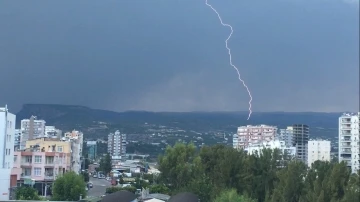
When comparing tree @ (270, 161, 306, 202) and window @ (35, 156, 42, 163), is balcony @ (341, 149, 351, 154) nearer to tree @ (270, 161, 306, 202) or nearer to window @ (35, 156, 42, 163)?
window @ (35, 156, 42, 163)

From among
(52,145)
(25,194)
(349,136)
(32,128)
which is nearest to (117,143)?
(32,128)

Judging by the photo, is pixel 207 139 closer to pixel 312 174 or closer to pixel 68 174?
pixel 68 174

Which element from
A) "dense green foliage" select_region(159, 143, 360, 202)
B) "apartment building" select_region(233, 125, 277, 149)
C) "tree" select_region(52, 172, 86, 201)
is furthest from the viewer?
"apartment building" select_region(233, 125, 277, 149)

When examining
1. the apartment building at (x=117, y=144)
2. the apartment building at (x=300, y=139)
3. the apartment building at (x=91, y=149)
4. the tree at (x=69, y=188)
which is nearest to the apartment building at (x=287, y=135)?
the apartment building at (x=300, y=139)

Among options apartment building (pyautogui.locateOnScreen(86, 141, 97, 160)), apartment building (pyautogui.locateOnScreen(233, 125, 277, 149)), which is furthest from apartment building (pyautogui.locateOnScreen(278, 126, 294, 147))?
apartment building (pyautogui.locateOnScreen(86, 141, 97, 160))

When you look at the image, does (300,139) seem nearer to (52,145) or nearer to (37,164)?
(52,145)

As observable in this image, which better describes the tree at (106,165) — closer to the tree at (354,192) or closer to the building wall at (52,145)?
the building wall at (52,145)
